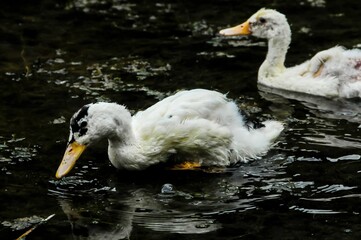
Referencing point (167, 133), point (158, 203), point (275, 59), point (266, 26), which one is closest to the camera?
point (158, 203)

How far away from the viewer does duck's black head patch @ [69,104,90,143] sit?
22.4 feet

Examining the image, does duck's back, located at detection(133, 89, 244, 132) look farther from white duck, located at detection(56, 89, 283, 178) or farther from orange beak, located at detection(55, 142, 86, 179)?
orange beak, located at detection(55, 142, 86, 179)

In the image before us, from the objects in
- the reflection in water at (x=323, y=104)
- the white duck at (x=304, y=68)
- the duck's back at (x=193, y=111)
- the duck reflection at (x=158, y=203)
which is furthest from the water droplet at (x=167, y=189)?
the white duck at (x=304, y=68)

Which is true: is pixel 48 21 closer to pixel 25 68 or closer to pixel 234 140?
pixel 25 68

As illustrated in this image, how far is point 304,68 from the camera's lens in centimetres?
994

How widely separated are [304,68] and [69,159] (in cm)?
425

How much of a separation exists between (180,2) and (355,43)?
4184mm

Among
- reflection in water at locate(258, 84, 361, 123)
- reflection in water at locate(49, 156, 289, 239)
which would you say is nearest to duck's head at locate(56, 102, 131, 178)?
reflection in water at locate(49, 156, 289, 239)

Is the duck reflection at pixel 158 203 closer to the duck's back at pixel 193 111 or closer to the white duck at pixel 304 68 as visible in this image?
the duck's back at pixel 193 111

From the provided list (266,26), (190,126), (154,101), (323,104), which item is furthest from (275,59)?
(190,126)

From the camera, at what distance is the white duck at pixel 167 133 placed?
6.88 metres

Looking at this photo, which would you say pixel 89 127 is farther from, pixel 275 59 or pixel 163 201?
pixel 275 59

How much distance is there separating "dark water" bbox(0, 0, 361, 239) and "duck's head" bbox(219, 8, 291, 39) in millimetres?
440

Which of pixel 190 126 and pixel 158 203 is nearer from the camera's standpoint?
pixel 158 203
